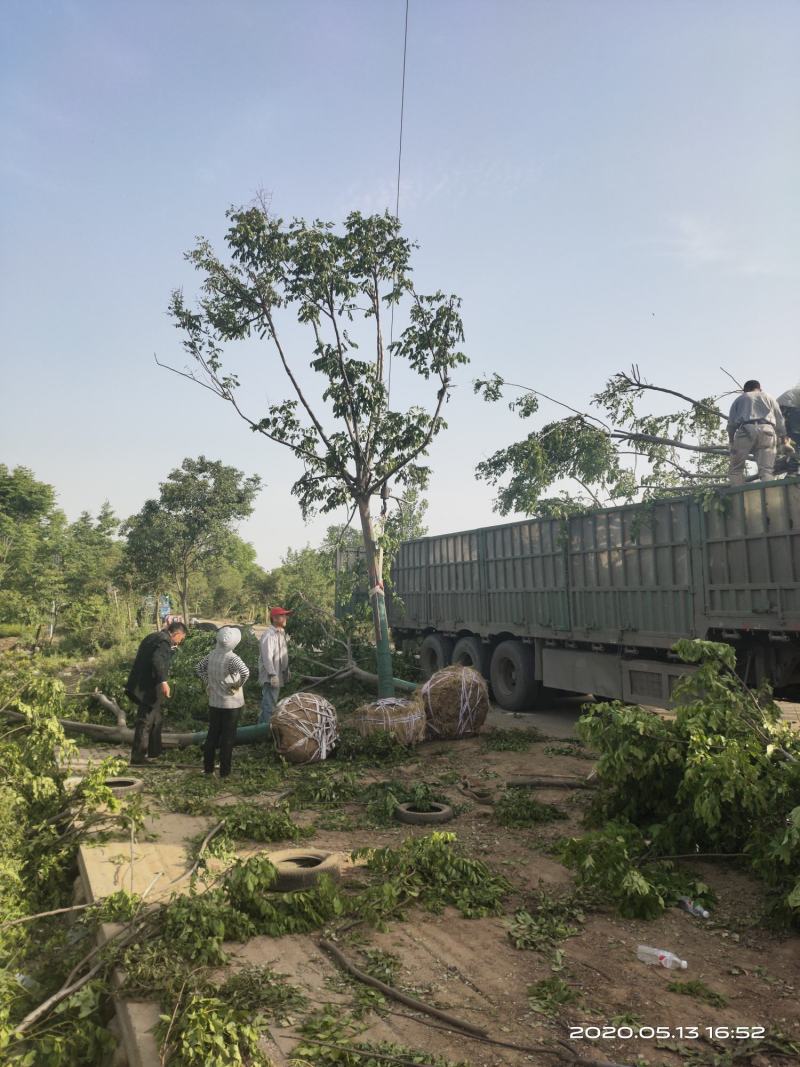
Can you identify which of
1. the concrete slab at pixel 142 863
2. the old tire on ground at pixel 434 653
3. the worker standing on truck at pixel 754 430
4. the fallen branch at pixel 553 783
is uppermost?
the worker standing on truck at pixel 754 430

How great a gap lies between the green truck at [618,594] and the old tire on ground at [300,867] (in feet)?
15.3

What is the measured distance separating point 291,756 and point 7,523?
29.0 metres

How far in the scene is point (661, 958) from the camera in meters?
3.58

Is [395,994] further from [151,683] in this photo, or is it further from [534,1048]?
[151,683]

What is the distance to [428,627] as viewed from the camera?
14.7 metres

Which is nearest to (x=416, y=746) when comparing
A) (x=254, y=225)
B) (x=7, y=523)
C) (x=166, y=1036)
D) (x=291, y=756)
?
(x=291, y=756)

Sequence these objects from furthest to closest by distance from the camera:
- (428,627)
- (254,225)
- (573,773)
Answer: (428,627) → (254,225) → (573,773)

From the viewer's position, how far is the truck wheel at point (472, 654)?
507 inches

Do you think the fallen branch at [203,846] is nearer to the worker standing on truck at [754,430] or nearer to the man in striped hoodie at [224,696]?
the man in striped hoodie at [224,696]

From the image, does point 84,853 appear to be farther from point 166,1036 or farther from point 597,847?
point 597,847

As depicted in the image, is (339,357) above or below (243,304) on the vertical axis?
below

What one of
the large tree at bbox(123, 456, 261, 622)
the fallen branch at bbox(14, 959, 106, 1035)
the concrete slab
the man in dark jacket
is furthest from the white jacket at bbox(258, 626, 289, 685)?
the large tree at bbox(123, 456, 261, 622)

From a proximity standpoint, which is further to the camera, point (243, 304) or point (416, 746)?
point (243, 304)

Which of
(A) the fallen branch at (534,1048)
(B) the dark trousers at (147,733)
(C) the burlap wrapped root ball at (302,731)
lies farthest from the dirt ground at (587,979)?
(B) the dark trousers at (147,733)
